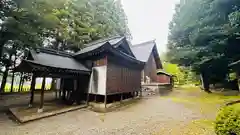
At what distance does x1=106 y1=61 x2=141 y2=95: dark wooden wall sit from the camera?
364 inches

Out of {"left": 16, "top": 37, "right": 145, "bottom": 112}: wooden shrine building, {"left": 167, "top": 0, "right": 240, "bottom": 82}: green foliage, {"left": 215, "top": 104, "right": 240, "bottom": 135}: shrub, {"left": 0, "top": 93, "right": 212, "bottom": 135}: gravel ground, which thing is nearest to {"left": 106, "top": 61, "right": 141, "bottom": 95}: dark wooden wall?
{"left": 16, "top": 37, "right": 145, "bottom": 112}: wooden shrine building

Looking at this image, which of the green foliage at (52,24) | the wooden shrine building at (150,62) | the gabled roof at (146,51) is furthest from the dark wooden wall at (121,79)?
the gabled roof at (146,51)

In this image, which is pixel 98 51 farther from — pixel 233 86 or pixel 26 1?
pixel 233 86

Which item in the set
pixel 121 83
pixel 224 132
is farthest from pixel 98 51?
pixel 224 132

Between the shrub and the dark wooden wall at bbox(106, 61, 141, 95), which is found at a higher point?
the dark wooden wall at bbox(106, 61, 141, 95)

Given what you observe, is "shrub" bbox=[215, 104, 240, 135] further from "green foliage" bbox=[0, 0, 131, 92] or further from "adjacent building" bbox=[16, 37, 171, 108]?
"green foliage" bbox=[0, 0, 131, 92]

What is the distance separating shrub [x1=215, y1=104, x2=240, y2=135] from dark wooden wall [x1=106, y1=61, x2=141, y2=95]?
6.34 m

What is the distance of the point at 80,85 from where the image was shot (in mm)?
10531

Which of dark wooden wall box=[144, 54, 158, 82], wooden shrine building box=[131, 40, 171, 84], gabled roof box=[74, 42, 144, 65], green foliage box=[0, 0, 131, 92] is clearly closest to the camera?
green foliage box=[0, 0, 131, 92]

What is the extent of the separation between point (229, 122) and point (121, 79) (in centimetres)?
A: 756

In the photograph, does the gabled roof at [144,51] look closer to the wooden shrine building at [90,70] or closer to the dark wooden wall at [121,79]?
the dark wooden wall at [121,79]

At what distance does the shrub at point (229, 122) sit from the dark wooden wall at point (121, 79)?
634 centimetres

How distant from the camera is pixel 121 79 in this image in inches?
409

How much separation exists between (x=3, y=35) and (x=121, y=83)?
749 cm
